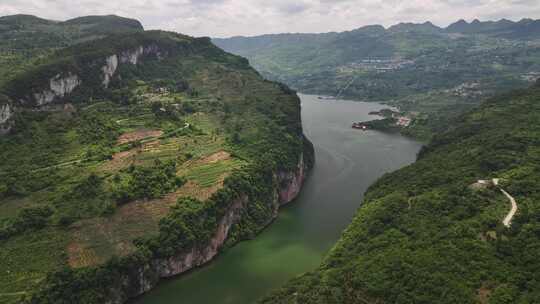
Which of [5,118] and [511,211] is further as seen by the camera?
[5,118]

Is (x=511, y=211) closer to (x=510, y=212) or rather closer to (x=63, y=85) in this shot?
(x=510, y=212)

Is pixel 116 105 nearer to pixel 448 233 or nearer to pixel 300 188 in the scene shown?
pixel 300 188

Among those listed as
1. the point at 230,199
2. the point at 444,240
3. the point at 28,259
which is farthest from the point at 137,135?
the point at 444,240

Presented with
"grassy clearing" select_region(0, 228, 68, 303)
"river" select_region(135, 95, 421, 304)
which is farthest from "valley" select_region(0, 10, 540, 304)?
"river" select_region(135, 95, 421, 304)

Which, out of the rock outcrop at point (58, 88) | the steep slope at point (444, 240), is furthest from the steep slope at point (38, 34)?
the steep slope at point (444, 240)

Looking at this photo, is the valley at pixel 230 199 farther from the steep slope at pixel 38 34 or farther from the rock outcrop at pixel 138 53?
the steep slope at pixel 38 34

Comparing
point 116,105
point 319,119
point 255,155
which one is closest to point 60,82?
point 116,105
